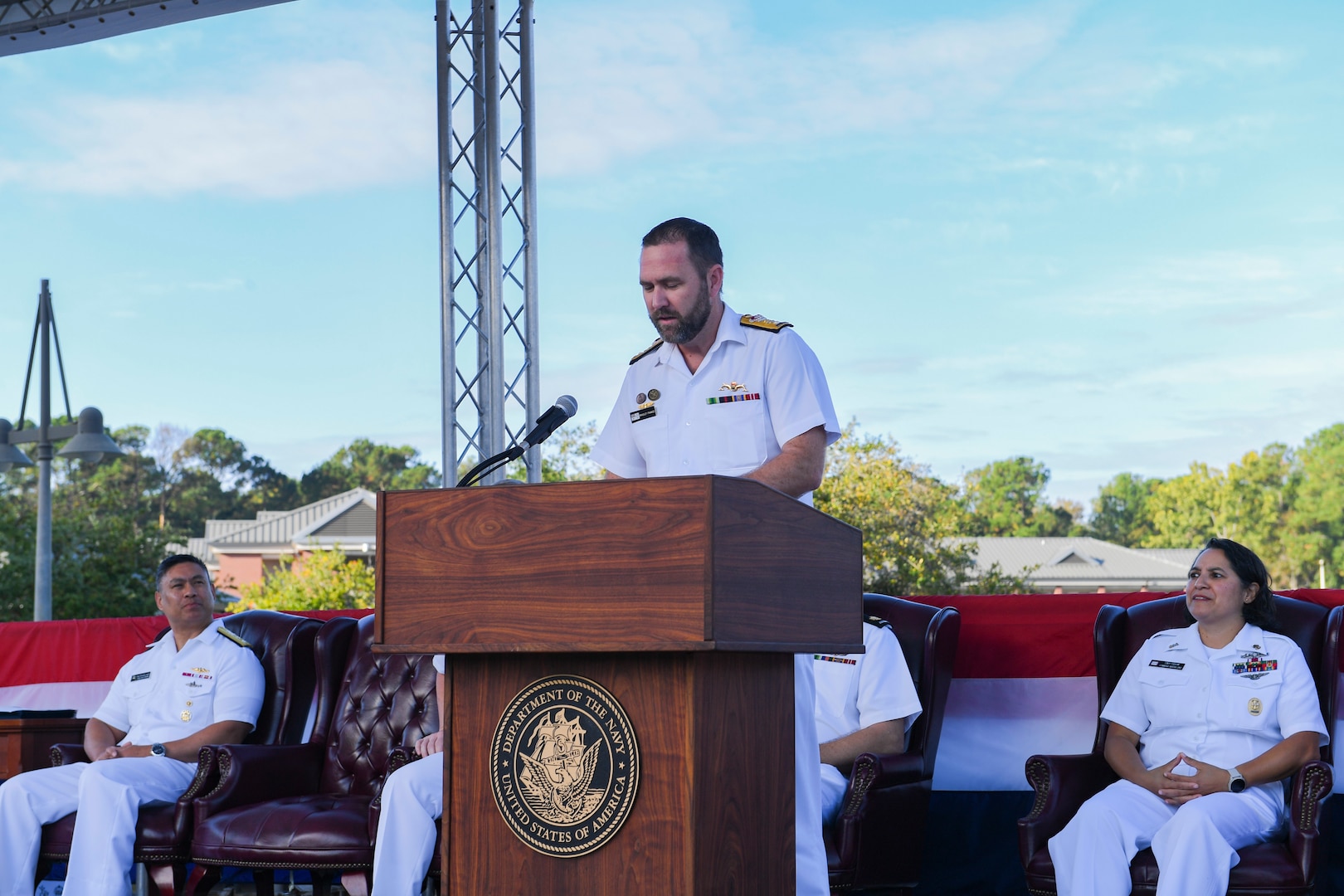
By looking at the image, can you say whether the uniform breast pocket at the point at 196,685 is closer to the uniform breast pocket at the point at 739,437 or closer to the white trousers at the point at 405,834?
the white trousers at the point at 405,834

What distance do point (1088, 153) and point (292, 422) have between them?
30.8 metres

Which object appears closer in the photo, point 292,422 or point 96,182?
point 96,182

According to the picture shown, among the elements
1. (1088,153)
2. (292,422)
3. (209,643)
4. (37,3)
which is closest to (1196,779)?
(209,643)

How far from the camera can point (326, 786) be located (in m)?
4.89

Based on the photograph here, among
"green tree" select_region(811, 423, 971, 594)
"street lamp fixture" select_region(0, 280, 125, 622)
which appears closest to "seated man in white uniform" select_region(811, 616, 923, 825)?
"street lamp fixture" select_region(0, 280, 125, 622)

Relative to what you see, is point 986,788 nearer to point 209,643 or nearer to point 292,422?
point 209,643

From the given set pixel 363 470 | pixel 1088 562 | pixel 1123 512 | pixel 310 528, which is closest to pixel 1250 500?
pixel 1088 562

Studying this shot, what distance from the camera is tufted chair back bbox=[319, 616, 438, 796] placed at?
4844 mm

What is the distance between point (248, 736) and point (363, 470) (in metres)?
56.8

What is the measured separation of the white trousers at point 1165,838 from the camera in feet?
10.9

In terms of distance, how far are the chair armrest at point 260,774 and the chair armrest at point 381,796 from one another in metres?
0.48

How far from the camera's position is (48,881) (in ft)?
18.0

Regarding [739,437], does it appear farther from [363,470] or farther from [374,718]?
[363,470]

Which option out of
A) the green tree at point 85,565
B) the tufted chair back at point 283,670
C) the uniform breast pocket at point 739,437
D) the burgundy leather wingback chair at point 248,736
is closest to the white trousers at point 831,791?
the uniform breast pocket at point 739,437
